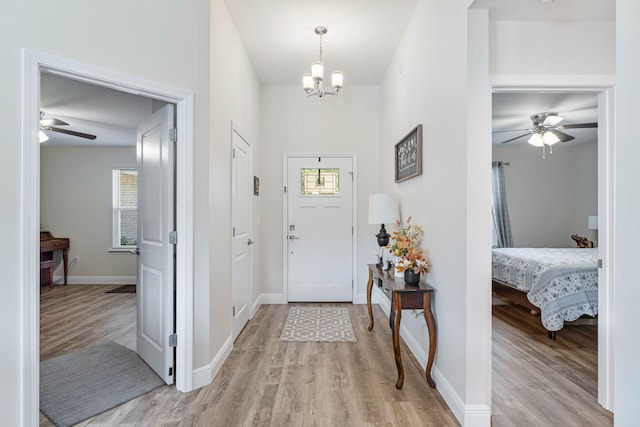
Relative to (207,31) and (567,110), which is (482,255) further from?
(567,110)

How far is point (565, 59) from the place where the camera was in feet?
6.76

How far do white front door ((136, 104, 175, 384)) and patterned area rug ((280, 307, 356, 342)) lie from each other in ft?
3.97

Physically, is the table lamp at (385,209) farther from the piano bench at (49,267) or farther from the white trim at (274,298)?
the piano bench at (49,267)

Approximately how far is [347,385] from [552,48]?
2.59m

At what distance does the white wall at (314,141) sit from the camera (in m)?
4.57

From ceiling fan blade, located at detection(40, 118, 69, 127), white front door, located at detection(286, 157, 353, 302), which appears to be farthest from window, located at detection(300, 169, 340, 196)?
ceiling fan blade, located at detection(40, 118, 69, 127)

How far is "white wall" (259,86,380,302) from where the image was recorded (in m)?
4.57

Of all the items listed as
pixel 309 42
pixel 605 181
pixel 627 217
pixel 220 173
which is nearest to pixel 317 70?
pixel 309 42

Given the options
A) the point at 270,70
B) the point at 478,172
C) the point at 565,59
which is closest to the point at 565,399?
the point at 478,172

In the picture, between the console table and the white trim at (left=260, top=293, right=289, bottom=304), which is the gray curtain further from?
the console table

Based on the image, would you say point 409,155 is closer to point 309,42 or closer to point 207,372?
point 309,42

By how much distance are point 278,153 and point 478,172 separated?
3.16 metres

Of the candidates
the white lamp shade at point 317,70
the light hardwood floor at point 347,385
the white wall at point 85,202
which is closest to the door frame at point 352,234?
the light hardwood floor at point 347,385

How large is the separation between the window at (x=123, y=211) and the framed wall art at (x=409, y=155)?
4737 mm
